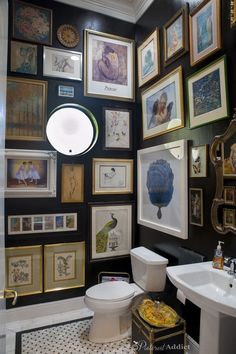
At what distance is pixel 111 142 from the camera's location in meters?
2.75

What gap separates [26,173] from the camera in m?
2.42

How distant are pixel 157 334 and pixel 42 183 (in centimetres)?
165

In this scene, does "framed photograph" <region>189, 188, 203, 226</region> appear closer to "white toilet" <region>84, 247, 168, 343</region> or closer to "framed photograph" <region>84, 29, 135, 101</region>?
"white toilet" <region>84, 247, 168, 343</region>

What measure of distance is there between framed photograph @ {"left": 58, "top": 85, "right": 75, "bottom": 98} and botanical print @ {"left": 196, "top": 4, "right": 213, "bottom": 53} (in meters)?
1.32

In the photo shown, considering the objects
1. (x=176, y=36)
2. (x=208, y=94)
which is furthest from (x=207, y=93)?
(x=176, y=36)

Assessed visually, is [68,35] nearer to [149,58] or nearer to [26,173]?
[149,58]

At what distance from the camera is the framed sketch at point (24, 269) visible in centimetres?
237

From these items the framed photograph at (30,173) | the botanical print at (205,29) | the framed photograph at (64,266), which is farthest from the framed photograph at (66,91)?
the framed photograph at (64,266)

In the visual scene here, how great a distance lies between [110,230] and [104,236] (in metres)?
0.09

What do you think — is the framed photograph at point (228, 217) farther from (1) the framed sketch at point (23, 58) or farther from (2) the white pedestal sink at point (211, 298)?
(1) the framed sketch at point (23, 58)

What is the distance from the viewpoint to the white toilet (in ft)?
6.48

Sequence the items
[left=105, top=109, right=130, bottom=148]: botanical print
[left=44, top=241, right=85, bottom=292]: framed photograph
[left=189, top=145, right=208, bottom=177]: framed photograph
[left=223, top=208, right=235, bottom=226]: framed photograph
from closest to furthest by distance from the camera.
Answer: [left=223, top=208, right=235, bottom=226]: framed photograph < [left=189, top=145, right=208, bottom=177]: framed photograph < [left=44, top=241, right=85, bottom=292]: framed photograph < [left=105, top=109, right=130, bottom=148]: botanical print

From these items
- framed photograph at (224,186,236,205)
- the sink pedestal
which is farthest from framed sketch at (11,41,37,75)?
the sink pedestal

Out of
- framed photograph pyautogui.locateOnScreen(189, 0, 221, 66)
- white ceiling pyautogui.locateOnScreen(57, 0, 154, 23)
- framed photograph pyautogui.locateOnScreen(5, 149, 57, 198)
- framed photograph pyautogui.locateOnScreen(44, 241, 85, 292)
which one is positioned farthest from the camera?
white ceiling pyautogui.locateOnScreen(57, 0, 154, 23)
